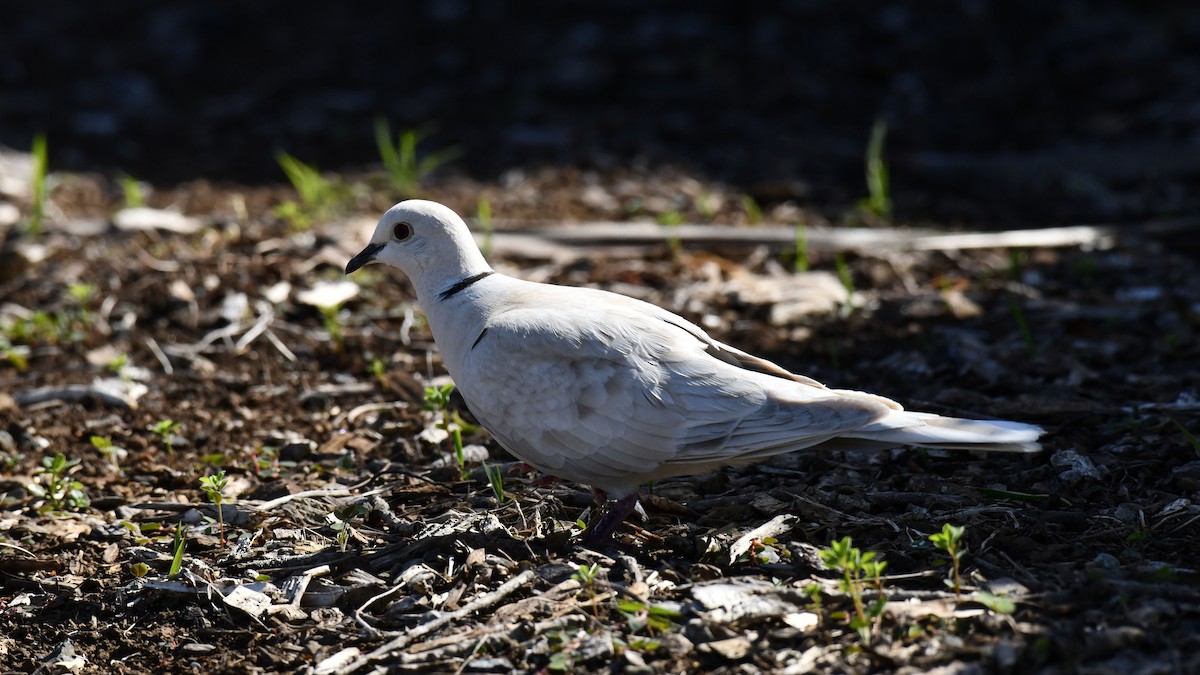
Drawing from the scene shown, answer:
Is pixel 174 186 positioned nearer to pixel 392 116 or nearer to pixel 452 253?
pixel 392 116

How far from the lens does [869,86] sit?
7961 mm

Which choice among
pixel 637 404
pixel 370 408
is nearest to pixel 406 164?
pixel 370 408

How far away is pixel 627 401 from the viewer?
123 inches

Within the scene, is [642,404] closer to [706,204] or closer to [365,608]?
[365,608]

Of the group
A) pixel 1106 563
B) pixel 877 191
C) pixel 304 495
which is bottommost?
pixel 1106 563

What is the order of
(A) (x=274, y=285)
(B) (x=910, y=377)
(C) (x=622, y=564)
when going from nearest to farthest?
(C) (x=622, y=564)
(B) (x=910, y=377)
(A) (x=274, y=285)

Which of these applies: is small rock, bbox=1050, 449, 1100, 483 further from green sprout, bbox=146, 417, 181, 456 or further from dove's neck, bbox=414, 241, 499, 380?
green sprout, bbox=146, 417, 181, 456

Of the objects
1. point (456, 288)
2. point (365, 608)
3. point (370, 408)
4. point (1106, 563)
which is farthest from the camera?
point (370, 408)

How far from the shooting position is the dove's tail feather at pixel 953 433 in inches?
113

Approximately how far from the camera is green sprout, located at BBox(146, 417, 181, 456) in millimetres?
3738

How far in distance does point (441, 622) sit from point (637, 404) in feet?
2.45

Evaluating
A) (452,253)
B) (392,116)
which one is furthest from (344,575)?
(392,116)

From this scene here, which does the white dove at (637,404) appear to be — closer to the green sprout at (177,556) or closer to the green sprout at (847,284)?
the green sprout at (177,556)

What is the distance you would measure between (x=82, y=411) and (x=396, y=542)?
1.66 metres
